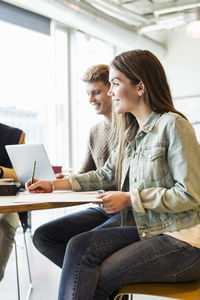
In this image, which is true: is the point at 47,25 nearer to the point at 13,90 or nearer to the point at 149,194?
the point at 13,90

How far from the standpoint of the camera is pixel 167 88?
129 cm

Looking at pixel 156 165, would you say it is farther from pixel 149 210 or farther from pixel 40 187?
pixel 40 187

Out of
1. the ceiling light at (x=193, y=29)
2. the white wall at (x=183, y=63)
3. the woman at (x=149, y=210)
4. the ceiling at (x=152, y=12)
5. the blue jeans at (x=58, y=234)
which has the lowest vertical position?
the blue jeans at (x=58, y=234)

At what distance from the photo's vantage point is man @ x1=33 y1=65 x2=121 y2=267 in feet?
5.13

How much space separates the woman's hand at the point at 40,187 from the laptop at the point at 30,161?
3.6 inches

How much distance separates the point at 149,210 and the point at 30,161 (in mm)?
594

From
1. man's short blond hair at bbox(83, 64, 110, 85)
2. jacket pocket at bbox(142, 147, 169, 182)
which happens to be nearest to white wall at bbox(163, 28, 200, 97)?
man's short blond hair at bbox(83, 64, 110, 85)

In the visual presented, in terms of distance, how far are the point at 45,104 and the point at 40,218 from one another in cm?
169

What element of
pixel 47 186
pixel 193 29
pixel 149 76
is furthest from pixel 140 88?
pixel 193 29

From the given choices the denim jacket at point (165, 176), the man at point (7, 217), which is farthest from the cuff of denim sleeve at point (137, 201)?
the man at point (7, 217)

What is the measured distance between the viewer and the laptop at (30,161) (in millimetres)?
1495

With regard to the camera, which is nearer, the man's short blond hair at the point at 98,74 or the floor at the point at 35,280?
the man's short blond hair at the point at 98,74

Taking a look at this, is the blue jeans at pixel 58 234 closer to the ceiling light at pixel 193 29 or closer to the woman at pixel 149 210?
the woman at pixel 149 210

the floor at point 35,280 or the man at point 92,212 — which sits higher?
the man at point 92,212
